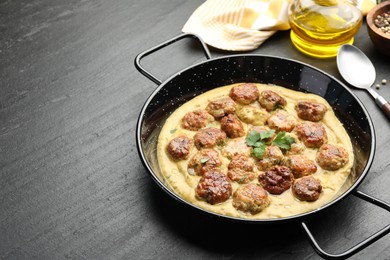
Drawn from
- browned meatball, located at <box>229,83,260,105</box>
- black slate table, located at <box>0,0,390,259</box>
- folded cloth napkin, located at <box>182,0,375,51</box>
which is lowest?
black slate table, located at <box>0,0,390,259</box>

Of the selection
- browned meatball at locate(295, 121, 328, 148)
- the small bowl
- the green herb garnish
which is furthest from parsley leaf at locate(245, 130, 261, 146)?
the small bowl

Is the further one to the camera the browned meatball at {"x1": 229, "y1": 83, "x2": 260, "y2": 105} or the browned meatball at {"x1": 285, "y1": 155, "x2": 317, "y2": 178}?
the browned meatball at {"x1": 229, "y1": 83, "x2": 260, "y2": 105}

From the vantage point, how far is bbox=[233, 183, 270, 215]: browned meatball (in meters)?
2.57

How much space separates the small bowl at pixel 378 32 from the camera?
Answer: 133 inches

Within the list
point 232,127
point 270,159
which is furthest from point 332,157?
point 232,127

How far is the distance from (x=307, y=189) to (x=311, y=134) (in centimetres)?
37

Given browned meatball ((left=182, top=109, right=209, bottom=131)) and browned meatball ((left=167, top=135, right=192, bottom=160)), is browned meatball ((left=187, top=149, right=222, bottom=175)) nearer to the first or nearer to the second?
browned meatball ((left=167, top=135, right=192, bottom=160))

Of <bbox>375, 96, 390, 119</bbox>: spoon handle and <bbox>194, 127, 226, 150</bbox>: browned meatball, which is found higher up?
<bbox>194, 127, 226, 150</bbox>: browned meatball

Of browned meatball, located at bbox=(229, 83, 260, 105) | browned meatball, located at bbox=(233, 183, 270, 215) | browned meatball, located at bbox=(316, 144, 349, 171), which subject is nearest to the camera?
browned meatball, located at bbox=(233, 183, 270, 215)

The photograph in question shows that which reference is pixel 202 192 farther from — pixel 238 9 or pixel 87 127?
pixel 238 9

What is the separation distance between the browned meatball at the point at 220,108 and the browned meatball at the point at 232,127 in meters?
0.07

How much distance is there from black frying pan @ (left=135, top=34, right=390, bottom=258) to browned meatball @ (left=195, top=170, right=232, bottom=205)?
0.19 m

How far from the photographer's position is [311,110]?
3.02 m

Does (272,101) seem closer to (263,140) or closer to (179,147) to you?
(263,140)
